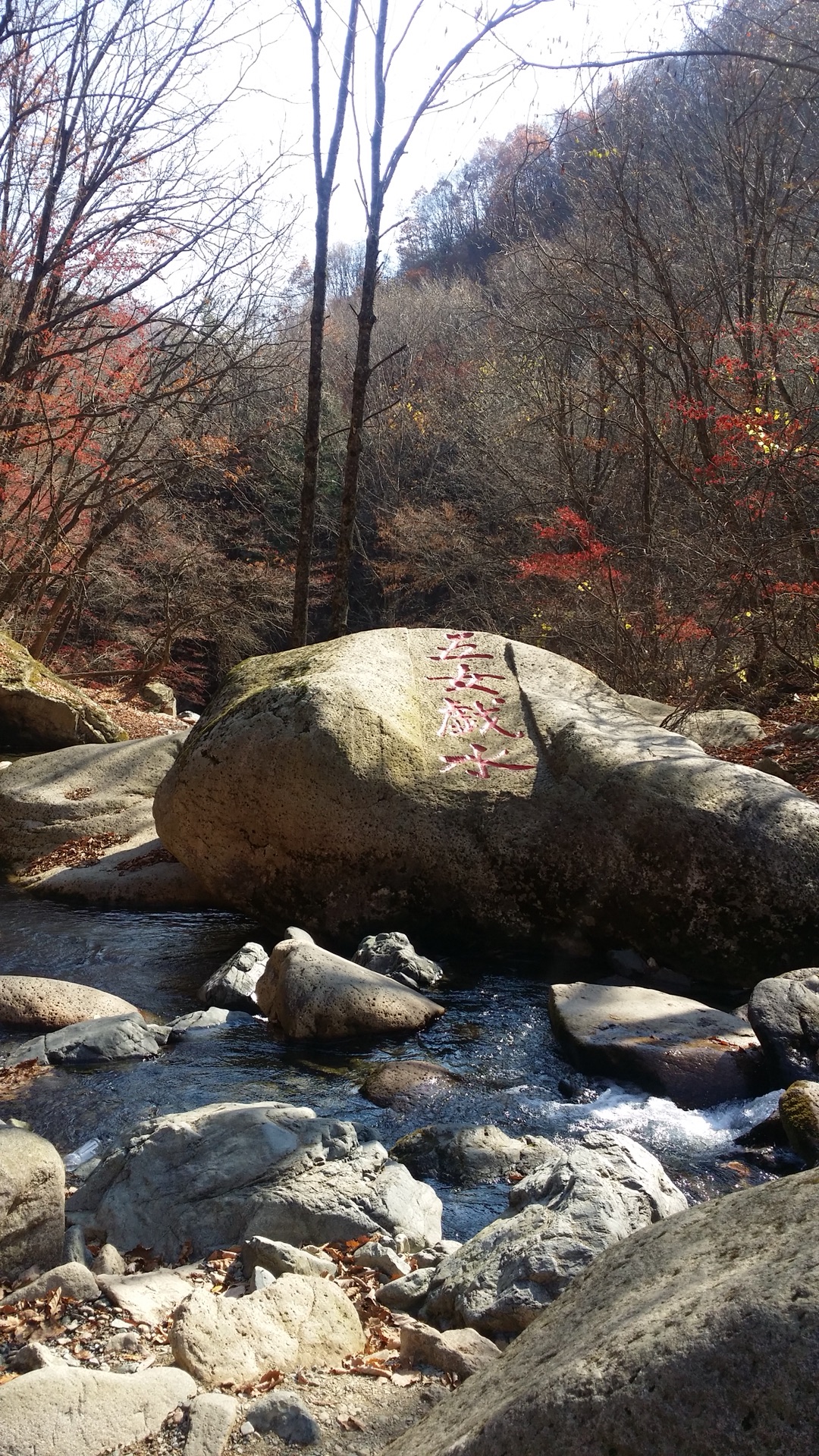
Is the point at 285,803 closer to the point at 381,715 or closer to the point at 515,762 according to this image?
the point at 381,715

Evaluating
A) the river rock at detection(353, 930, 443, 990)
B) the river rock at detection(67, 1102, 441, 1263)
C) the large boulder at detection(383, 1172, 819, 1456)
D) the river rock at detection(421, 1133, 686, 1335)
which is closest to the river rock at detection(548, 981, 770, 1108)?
the river rock at detection(353, 930, 443, 990)

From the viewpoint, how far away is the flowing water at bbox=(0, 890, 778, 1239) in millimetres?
4168

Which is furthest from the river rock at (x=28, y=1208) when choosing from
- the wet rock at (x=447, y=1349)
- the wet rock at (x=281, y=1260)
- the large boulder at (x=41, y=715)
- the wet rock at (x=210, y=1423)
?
the large boulder at (x=41, y=715)

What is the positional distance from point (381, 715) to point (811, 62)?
27.9 ft

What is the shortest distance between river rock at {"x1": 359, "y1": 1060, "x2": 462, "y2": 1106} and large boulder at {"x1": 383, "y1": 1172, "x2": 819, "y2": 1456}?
285cm

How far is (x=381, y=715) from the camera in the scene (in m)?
6.76

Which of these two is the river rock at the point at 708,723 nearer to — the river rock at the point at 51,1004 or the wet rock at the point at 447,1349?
the river rock at the point at 51,1004

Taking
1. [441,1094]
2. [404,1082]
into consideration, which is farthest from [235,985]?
[441,1094]

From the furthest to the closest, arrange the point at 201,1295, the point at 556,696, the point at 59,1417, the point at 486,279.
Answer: the point at 486,279
the point at 556,696
the point at 201,1295
the point at 59,1417

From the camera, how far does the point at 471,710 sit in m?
7.25

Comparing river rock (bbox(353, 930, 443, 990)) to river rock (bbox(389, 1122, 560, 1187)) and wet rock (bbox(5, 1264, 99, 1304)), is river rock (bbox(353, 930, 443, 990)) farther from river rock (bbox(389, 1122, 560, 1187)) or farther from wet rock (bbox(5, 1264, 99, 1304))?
wet rock (bbox(5, 1264, 99, 1304))

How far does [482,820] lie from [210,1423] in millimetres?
4401

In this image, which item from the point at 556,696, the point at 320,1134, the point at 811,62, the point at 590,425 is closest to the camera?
the point at 320,1134

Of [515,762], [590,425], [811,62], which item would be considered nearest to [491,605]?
[590,425]
